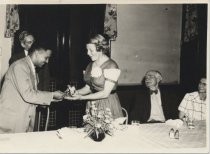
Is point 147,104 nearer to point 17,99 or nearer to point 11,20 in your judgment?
point 17,99

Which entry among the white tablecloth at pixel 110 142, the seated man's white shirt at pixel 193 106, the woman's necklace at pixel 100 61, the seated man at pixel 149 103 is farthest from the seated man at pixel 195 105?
the woman's necklace at pixel 100 61

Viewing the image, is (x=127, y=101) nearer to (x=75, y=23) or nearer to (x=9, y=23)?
(x=75, y=23)

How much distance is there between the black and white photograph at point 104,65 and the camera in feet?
8.05

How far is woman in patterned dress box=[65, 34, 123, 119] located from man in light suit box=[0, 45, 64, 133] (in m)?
0.31

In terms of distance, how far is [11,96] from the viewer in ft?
8.00

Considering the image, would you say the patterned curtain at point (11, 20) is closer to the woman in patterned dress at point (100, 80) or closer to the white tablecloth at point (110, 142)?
the woman in patterned dress at point (100, 80)

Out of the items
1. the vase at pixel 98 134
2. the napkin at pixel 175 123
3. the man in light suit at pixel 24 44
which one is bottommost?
the vase at pixel 98 134

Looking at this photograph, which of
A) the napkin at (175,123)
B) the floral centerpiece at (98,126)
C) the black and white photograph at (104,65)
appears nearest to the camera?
the floral centerpiece at (98,126)

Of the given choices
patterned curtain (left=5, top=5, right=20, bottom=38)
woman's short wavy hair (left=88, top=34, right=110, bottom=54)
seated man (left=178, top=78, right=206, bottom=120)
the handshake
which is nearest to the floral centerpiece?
the handshake

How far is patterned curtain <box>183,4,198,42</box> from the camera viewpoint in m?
2.62

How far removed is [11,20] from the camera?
249cm

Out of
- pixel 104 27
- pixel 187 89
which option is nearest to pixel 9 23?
pixel 104 27

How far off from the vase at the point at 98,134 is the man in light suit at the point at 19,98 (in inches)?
24.8

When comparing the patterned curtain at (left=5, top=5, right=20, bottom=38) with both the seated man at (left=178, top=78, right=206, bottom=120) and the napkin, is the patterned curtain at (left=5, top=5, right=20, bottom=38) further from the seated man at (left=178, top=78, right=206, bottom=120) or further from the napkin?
the seated man at (left=178, top=78, right=206, bottom=120)
